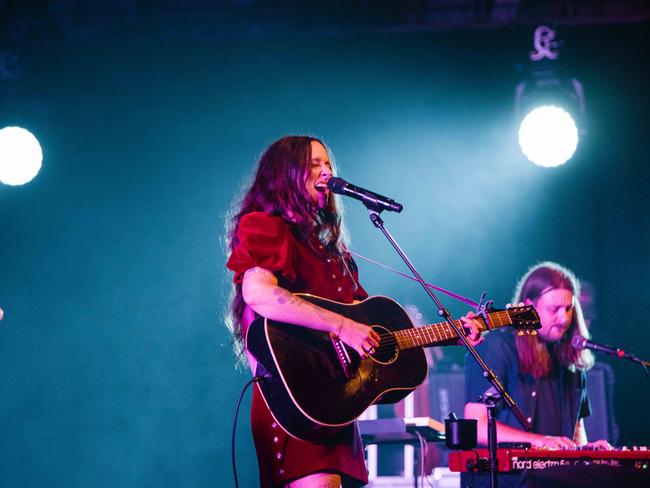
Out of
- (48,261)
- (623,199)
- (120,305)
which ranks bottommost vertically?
(120,305)

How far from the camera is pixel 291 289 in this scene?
294 centimetres

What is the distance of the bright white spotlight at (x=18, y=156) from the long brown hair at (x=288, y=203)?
4140 mm

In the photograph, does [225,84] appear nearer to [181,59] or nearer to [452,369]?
[181,59]

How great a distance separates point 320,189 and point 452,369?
3.19 m

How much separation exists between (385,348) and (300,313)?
43 cm

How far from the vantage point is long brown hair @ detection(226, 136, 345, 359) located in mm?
3131

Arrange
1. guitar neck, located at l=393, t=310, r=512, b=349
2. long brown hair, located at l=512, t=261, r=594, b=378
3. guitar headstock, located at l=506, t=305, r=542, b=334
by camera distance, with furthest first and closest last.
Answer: long brown hair, located at l=512, t=261, r=594, b=378 < guitar headstock, located at l=506, t=305, r=542, b=334 < guitar neck, located at l=393, t=310, r=512, b=349

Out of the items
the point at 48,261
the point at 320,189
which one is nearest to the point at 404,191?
the point at 48,261

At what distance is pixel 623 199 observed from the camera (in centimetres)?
705

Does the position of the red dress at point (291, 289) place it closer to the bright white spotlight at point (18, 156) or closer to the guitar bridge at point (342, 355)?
the guitar bridge at point (342, 355)

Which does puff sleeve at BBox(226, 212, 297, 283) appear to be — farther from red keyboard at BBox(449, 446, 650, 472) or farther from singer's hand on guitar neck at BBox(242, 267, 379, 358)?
red keyboard at BBox(449, 446, 650, 472)

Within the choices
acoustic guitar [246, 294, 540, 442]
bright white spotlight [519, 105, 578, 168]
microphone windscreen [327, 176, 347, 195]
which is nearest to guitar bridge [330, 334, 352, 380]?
acoustic guitar [246, 294, 540, 442]

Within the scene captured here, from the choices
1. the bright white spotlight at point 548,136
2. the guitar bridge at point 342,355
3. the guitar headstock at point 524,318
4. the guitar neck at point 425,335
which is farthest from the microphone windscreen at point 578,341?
the bright white spotlight at point 548,136

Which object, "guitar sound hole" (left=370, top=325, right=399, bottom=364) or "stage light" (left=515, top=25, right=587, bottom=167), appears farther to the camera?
"stage light" (left=515, top=25, right=587, bottom=167)
